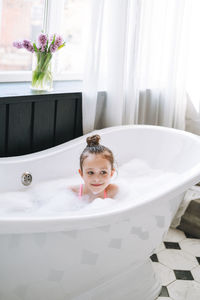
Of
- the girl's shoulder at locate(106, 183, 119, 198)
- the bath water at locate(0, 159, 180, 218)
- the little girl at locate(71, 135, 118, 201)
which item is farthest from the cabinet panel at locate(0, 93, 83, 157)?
the girl's shoulder at locate(106, 183, 119, 198)

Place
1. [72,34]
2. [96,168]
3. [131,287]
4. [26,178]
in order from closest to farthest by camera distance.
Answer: [131,287]
[96,168]
[26,178]
[72,34]

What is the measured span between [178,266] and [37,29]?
1.77 m

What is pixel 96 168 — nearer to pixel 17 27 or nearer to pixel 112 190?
pixel 112 190

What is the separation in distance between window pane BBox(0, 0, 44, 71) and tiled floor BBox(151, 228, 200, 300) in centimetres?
152

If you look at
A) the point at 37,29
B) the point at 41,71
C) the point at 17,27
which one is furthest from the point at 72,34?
the point at 41,71

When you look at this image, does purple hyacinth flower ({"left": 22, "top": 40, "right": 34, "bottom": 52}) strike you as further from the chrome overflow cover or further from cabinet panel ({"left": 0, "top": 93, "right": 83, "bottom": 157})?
the chrome overflow cover

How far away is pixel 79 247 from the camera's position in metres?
1.54

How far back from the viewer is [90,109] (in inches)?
102

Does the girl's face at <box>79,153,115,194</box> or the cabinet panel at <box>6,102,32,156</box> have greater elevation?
the cabinet panel at <box>6,102,32,156</box>

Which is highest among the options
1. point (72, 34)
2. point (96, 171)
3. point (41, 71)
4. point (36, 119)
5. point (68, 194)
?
point (72, 34)

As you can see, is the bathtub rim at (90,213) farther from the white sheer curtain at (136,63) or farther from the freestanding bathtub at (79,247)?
the white sheer curtain at (136,63)

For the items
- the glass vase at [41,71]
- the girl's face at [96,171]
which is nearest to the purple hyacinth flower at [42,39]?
the glass vase at [41,71]

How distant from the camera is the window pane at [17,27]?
2.65 metres

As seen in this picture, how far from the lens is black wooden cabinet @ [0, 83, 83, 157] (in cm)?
226
